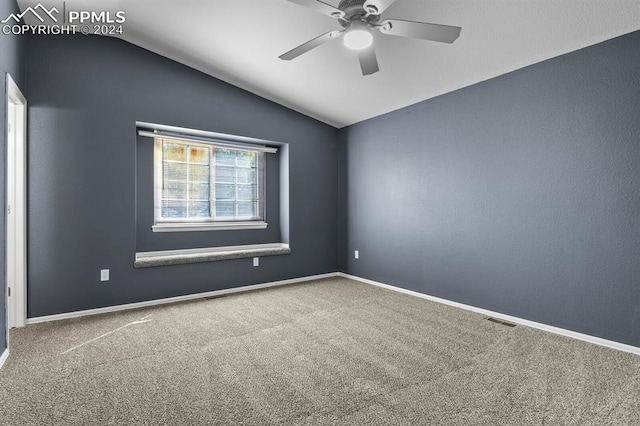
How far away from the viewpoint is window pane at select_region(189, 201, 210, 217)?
4.30 m

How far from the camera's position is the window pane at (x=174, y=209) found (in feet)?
13.5

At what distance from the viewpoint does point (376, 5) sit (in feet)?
6.34

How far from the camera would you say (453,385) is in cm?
195

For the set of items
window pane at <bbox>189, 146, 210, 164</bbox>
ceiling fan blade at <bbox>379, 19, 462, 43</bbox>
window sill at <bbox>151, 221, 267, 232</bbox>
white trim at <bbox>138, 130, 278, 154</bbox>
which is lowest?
window sill at <bbox>151, 221, 267, 232</bbox>

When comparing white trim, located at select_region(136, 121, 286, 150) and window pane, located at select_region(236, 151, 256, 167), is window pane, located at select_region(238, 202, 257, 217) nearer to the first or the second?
window pane, located at select_region(236, 151, 256, 167)

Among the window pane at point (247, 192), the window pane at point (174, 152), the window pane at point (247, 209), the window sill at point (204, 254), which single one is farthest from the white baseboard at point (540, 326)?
the window pane at point (174, 152)

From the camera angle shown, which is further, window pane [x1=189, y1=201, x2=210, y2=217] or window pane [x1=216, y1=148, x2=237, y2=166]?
window pane [x1=216, y1=148, x2=237, y2=166]

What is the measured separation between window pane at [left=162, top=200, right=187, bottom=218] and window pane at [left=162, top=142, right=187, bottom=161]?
0.56 m

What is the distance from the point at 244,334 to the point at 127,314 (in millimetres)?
1410

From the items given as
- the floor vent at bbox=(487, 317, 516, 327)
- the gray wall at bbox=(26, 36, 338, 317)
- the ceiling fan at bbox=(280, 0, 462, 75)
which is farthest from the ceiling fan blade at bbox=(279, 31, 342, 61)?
the floor vent at bbox=(487, 317, 516, 327)

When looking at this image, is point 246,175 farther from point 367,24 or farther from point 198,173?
point 367,24

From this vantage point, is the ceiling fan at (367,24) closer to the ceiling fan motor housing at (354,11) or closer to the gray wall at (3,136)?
the ceiling fan motor housing at (354,11)

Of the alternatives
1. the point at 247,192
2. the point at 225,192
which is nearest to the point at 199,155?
the point at 225,192

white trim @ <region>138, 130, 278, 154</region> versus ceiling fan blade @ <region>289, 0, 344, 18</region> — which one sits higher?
ceiling fan blade @ <region>289, 0, 344, 18</region>
